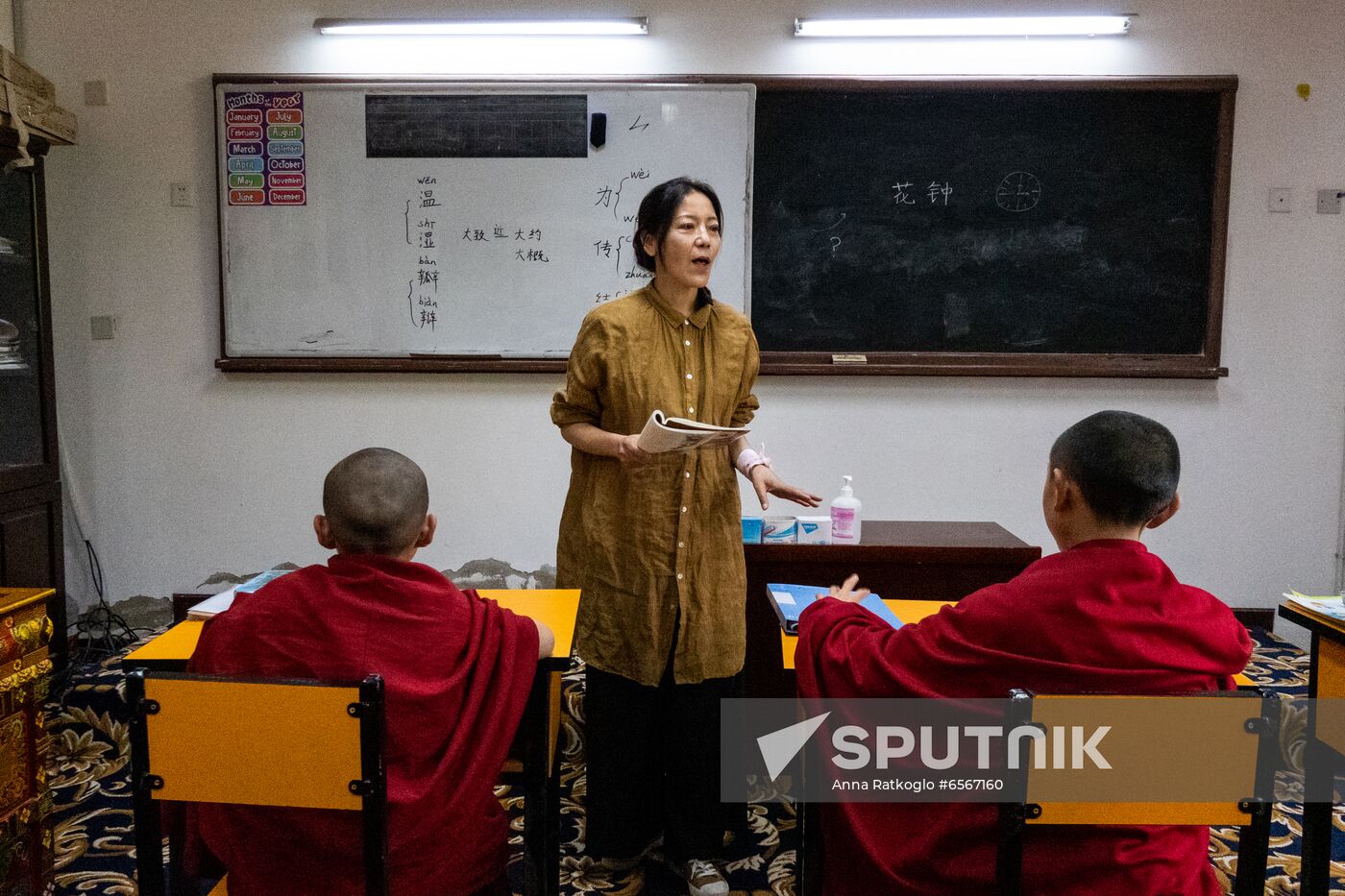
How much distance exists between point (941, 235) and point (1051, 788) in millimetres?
2713

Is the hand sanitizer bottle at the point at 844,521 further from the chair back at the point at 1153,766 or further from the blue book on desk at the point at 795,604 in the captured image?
the chair back at the point at 1153,766

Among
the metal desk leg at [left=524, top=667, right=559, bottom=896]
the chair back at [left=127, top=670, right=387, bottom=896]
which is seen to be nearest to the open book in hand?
the metal desk leg at [left=524, top=667, right=559, bottom=896]

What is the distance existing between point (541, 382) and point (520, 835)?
1755 millimetres

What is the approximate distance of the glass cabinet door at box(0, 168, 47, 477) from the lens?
122 inches

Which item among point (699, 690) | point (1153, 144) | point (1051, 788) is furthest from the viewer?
point (1153, 144)

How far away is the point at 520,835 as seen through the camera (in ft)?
7.59

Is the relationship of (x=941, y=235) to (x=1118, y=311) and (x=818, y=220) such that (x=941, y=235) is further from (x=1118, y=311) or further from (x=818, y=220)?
(x=1118, y=311)

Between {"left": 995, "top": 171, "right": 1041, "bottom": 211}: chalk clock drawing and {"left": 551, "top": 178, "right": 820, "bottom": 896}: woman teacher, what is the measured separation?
185 cm

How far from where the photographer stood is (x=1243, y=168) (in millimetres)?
3422

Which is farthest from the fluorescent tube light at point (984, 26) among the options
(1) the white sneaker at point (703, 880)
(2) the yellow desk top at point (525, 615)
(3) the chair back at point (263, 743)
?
(3) the chair back at point (263, 743)

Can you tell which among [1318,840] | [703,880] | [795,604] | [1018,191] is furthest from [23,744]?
[1018,191]

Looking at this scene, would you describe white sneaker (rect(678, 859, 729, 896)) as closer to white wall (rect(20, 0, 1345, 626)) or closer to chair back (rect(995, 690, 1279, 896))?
chair back (rect(995, 690, 1279, 896))

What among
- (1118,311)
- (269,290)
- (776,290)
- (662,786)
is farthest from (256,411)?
(1118,311)

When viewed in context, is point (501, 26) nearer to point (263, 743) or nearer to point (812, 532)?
point (812, 532)
